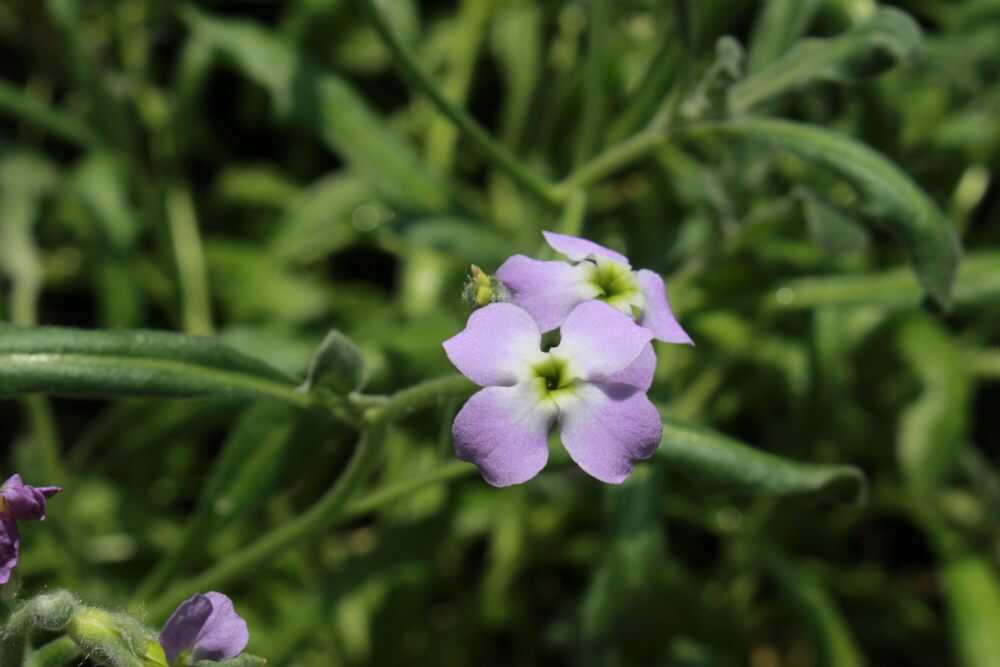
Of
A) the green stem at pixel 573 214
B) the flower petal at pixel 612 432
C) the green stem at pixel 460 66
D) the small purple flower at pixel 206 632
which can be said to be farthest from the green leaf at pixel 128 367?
the green stem at pixel 460 66

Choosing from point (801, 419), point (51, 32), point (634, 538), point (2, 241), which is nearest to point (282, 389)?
point (634, 538)

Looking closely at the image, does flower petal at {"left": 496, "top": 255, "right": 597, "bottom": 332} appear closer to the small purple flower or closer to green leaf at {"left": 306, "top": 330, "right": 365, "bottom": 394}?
green leaf at {"left": 306, "top": 330, "right": 365, "bottom": 394}

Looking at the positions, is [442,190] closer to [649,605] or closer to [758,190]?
[758,190]

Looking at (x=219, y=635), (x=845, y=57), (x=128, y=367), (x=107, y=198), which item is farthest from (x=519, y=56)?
(x=219, y=635)

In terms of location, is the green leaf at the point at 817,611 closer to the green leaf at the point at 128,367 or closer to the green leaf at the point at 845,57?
the green leaf at the point at 845,57

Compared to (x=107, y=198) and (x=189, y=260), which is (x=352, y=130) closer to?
(x=189, y=260)

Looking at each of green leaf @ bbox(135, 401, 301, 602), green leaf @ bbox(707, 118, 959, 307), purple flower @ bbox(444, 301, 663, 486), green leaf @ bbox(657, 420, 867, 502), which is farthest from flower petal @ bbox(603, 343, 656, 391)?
green leaf @ bbox(135, 401, 301, 602)
